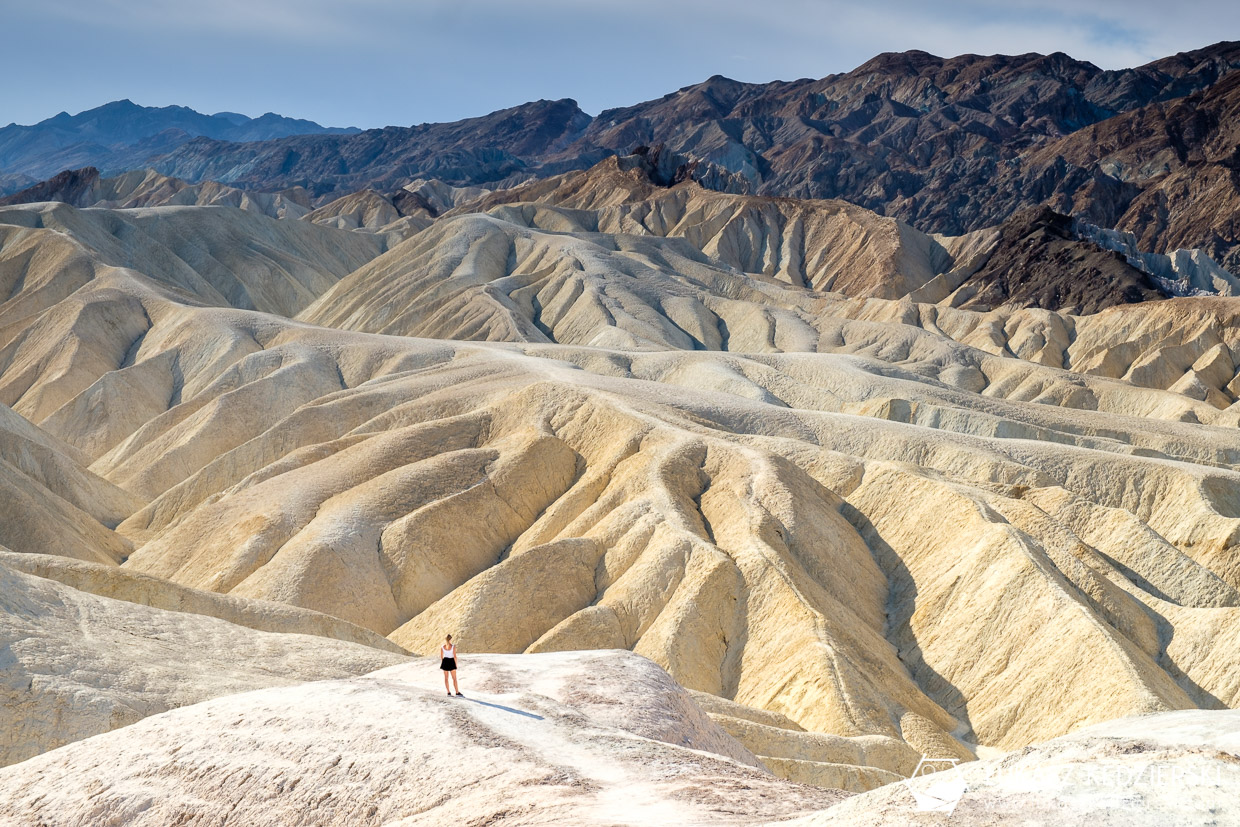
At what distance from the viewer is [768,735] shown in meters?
28.3

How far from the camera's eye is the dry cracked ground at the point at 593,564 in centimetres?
1650

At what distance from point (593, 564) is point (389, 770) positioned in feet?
95.2

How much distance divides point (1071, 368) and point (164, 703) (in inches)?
4216

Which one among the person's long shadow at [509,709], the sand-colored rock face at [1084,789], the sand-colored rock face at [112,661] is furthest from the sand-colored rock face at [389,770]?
the sand-colored rock face at [1084,789]

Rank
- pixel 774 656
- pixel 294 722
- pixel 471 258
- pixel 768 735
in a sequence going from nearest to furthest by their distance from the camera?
pixel 294 722
pixel 768 735
pixel 774 656
pixel 471 258

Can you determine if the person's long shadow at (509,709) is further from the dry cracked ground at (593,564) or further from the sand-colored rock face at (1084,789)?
the sand-colored rock face at (1084,789)

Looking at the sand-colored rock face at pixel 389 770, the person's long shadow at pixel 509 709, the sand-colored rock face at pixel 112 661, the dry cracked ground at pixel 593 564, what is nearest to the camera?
the sand-colored rock face at pixel 389 770

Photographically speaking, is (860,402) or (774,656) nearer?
(774,656)

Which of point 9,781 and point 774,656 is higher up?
point 9,781

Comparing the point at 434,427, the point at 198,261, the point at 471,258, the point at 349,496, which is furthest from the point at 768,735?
the point at 198,261

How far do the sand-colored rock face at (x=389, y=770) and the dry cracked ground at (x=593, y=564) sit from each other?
75 millimetres

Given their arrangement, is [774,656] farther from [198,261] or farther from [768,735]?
[198,261]

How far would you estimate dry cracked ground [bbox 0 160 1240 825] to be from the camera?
1650cm

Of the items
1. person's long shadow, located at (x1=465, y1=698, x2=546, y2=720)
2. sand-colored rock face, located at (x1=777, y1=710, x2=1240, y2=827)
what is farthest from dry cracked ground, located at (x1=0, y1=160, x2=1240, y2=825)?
person's long shadow, located at (x1=465, y1=698, x2=546, y2=720)
